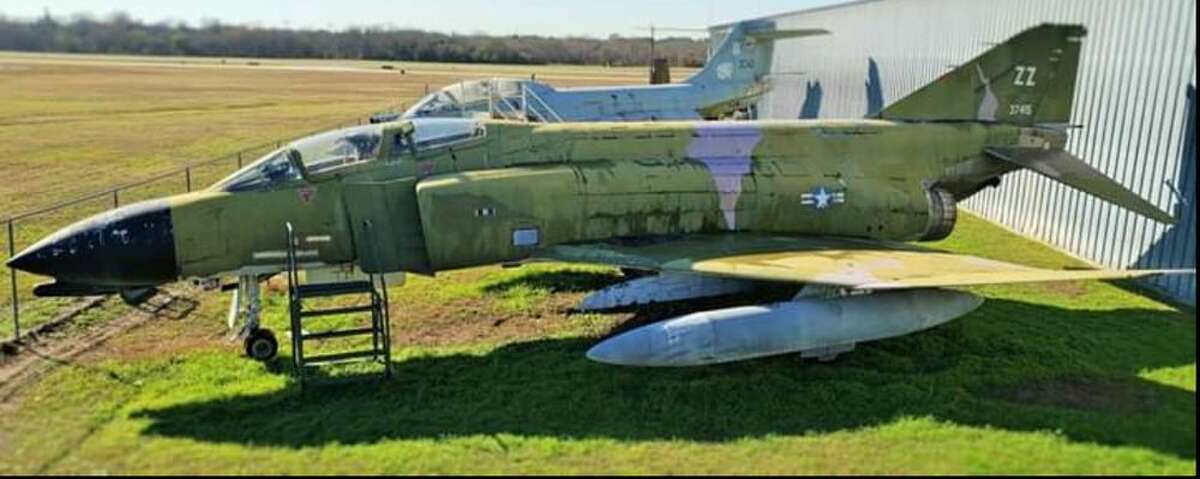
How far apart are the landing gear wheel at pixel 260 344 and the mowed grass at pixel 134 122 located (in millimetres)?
3401

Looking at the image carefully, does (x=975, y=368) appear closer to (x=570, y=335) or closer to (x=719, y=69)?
(x=570, y=335)

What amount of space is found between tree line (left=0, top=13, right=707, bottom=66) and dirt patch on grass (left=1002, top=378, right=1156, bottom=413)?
81.0 meters

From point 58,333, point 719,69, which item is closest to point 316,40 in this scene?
point 719,69

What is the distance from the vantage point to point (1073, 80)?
13227mm

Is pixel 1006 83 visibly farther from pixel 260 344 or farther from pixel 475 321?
pixel 260 344

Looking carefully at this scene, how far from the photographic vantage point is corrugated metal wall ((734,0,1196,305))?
39.9 ft

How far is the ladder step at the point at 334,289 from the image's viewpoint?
31.8 feet

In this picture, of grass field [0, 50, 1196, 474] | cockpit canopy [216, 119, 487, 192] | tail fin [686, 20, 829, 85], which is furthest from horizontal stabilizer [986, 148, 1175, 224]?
tail fin [686, 20, 829, 85]

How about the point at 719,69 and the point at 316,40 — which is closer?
the point at 719,69

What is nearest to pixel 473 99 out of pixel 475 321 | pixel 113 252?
pixel 475 321

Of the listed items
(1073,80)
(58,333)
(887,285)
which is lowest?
(58,333)

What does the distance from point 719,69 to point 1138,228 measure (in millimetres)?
20445

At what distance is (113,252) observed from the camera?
30.4ft

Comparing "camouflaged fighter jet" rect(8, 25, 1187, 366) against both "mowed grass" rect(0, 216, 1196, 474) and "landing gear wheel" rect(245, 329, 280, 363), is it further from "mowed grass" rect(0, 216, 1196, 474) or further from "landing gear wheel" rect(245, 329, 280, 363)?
"mowed grass" rect(0, 216, 1196, 474)
